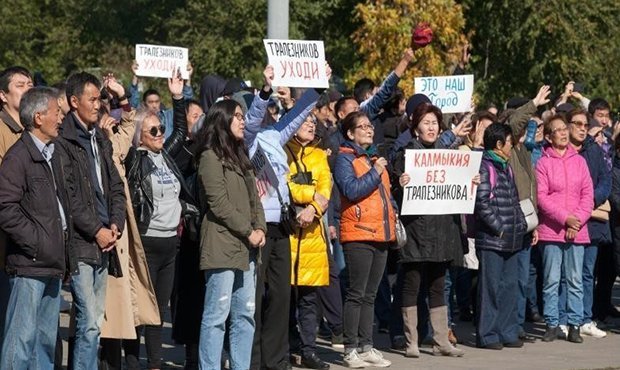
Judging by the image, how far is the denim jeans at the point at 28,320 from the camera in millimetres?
9516

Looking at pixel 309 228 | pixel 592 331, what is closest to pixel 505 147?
pixel 592 331

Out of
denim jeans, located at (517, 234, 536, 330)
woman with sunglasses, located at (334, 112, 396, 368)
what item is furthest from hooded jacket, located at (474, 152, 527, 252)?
woman with sunglasses, located at (334, 112, 396, 368)

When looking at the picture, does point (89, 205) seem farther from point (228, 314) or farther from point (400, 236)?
point (400, 236)

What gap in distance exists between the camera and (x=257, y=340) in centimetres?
1176

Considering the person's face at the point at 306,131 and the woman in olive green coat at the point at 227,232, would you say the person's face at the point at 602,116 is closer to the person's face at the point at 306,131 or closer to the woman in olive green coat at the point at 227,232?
the person's face at the point at 306,131

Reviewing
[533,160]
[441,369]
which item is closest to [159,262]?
[441,369]

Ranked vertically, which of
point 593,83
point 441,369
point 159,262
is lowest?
point 441,369

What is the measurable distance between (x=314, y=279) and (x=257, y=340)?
0.69m

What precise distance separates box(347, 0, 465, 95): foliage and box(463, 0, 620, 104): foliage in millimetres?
2626

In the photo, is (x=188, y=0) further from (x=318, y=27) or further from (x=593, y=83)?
(x=593, y=83)

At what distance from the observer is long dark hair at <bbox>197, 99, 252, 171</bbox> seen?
1093 cm

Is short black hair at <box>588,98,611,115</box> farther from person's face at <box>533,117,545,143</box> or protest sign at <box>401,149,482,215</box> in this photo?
protest sign at <box>401,149,482,215</box>

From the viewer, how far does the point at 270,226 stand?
11.5 metres

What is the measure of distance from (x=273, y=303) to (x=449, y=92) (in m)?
4.61
